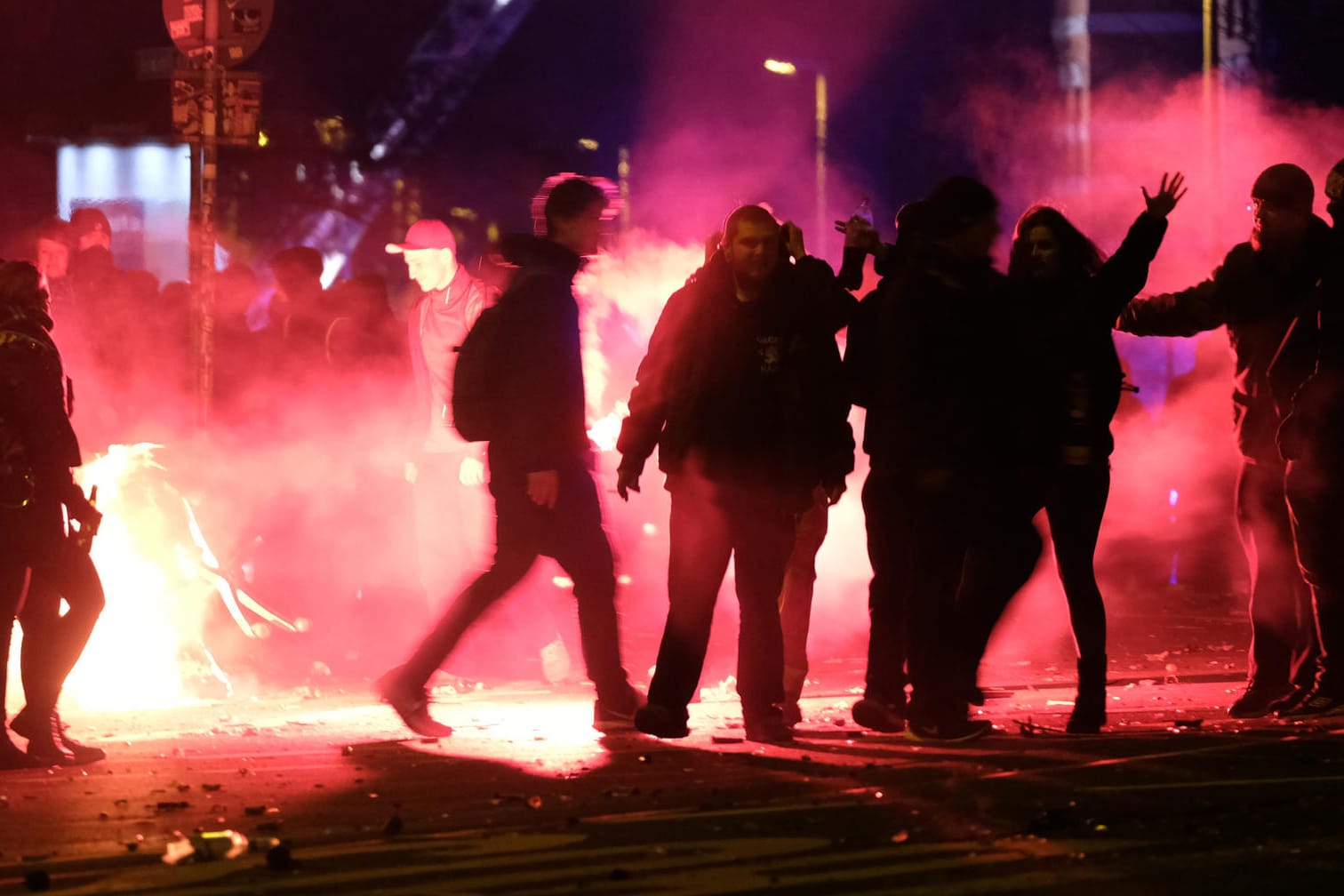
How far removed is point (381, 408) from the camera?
38.7 feet

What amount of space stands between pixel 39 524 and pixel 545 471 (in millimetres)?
1839

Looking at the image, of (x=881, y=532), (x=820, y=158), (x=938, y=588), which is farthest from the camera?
(x=820, y=158)

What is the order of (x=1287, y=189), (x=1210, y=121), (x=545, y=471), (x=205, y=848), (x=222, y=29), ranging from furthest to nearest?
1. (x=1210, y=121)
2. (x=222, y=29)
3. (x=1287, y=189)
4. (x=545, y=471)
5. (x=205, y=848)

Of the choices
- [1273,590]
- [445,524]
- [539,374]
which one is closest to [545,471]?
[539,374]

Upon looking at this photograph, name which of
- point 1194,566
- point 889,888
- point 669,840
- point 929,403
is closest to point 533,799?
point 669,840

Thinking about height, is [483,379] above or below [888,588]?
above

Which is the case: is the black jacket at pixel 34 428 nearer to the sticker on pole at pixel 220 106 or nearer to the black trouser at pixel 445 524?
the black trouser at pixel 445 524

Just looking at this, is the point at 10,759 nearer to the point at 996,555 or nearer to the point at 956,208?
the point at 996,555

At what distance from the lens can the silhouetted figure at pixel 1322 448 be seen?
7.73 metres

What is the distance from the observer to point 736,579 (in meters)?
7.45

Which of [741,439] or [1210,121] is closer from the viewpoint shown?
[741,439]

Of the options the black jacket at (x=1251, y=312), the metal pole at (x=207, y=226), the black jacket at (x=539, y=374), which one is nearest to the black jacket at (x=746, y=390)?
the black jacket at (x=539, y=374)

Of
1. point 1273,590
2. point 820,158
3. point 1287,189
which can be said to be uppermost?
point 820,158

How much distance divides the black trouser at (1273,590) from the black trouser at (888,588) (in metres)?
1.39
